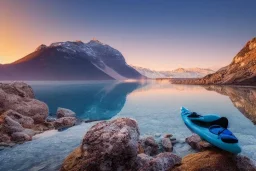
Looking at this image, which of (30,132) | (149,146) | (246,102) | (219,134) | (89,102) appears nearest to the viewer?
(219,134)

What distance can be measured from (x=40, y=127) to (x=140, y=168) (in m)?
13.6

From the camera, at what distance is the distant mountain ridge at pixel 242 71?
6774 centimetres

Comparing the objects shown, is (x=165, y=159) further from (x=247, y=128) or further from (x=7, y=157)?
(x=247, y=128)

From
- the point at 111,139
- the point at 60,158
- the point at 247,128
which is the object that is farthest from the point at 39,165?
the point at 247,128

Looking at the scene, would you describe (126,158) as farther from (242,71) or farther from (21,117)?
(242,71)

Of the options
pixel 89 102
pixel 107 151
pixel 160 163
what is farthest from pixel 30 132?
pixel 89 102

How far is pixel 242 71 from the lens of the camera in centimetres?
7250

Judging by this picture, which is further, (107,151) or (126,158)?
(126,158)

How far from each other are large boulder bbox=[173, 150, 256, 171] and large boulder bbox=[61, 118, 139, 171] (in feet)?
6.50

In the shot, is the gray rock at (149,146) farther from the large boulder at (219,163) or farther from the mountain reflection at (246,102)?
the mountain reflection at (246,102)

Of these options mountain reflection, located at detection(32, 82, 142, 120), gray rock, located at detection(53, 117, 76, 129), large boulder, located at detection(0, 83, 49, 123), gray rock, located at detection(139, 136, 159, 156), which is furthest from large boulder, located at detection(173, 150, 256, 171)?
large boulder, located at detection(0, 83, 49, 123)

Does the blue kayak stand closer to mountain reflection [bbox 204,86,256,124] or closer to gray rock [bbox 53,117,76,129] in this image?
mountain reflection [bbox 204,86,256,124]

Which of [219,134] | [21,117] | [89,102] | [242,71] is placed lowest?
[89,102]

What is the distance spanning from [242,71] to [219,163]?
74.8 m
